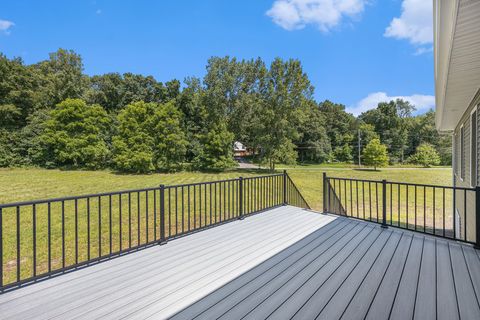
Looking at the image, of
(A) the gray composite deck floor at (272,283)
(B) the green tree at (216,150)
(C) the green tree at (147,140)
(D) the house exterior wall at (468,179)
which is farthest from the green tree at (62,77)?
(D) the house exterior wall at (468,179)

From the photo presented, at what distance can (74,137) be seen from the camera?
19812 mm

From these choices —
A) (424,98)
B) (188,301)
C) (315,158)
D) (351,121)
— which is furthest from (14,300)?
(424,98)

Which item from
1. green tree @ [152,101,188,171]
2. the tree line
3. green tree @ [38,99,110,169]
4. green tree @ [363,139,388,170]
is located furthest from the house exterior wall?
green tree @ [38,99,110,169]

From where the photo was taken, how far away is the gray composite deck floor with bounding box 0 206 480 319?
1764mm

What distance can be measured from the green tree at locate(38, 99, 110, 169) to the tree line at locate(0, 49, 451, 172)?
0.24 ft

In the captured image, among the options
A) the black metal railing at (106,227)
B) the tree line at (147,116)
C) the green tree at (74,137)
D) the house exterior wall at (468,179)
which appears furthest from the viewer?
the green tree at (74,137)

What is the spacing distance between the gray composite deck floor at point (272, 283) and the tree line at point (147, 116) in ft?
53.2

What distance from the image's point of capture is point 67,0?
13461 mm

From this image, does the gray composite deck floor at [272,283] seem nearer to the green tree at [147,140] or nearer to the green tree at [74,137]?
the green tree at [147,140]

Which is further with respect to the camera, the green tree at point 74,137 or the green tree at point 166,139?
the green tree at point 74,137

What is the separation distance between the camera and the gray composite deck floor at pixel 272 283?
1.76m

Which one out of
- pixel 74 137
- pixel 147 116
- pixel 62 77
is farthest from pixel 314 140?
pixel 62 77

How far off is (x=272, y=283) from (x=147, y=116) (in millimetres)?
18835

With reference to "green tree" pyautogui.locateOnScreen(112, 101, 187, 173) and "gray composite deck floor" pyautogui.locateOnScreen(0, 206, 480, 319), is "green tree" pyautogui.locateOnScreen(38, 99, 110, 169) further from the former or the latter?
"gray composite deck floor" pyautogui.locateOnScreen(0, 206, 480, 319)
